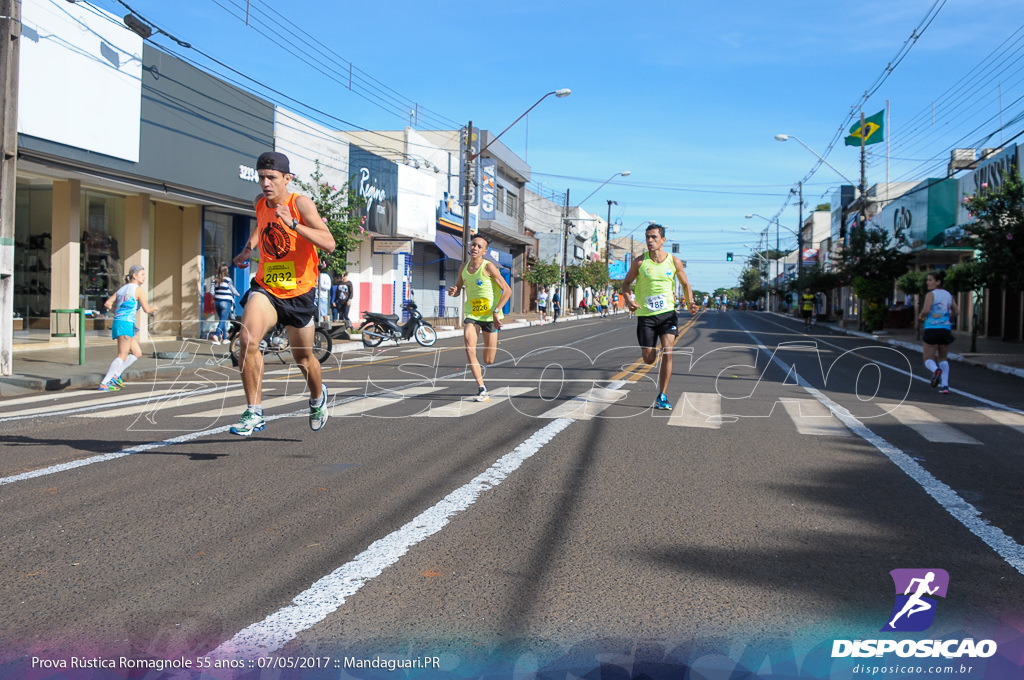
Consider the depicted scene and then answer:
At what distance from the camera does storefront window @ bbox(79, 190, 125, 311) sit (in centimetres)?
1897

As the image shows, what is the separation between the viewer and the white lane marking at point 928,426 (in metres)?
8.14

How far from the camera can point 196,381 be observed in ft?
42.6

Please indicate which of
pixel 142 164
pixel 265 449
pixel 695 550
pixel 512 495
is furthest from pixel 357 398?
pixel 142 164

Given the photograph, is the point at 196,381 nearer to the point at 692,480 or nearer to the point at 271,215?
the point at 271,215

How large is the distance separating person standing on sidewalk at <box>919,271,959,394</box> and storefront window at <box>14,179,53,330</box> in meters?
16.8

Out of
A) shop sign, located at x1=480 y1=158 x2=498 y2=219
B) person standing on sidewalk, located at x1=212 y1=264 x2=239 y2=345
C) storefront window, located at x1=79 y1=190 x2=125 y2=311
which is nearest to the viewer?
storefront window, located at x1=79 y1=190 x2=125 y2=311

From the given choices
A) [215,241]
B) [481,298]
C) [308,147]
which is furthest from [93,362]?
[308,147]

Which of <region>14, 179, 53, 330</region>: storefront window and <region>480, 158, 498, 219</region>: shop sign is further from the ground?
<region>480, 158, 498, 219</region>: shop sign

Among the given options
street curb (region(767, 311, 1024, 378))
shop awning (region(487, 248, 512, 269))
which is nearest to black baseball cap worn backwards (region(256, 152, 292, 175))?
street curb (region(767, 311, 1024, 378))

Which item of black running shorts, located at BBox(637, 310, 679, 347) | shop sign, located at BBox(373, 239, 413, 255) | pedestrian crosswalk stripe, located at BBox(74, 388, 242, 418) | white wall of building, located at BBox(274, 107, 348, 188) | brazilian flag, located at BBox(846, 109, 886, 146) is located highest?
brazilian flag, located at BBox(846, 109, 886, 146)

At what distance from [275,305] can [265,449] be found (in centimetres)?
132

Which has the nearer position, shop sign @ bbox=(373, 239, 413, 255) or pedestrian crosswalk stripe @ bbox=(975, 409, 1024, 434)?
pedestrian crosswalk stripe @ bbox=(975, 409, 1024, 434)

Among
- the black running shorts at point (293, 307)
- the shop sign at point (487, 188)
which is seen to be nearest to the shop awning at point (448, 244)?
the shop sign at point (487, 188)

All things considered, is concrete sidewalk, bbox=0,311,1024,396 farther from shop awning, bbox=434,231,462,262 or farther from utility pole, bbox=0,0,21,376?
shop awning, bbox=434,231,462,262
